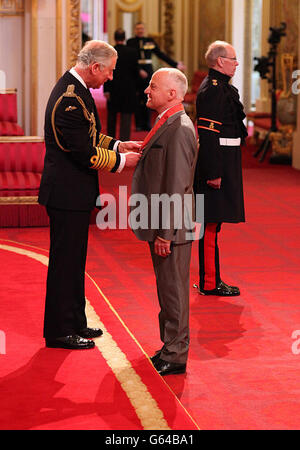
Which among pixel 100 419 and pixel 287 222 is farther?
pixel 287 222

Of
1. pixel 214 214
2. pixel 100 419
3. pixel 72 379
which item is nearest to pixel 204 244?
pixel 214 214

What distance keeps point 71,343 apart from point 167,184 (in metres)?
1.12

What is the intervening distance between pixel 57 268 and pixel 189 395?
1.09 meters

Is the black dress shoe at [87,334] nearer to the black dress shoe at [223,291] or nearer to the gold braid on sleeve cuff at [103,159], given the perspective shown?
the gold braid on sleeve cuff at [103,159]

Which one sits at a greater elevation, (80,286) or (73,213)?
(73,213)

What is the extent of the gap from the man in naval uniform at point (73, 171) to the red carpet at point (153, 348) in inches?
10.1

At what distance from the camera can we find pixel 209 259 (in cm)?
612

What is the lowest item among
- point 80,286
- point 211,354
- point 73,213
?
point 211,354

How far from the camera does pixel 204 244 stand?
612 cm

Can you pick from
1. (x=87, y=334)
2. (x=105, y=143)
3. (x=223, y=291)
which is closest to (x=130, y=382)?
(x=87, y=334)

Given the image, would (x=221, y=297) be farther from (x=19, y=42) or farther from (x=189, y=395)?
(x=19, y=42)

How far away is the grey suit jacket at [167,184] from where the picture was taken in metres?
4.39

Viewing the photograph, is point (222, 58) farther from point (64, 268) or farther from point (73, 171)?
point (64, 268)
